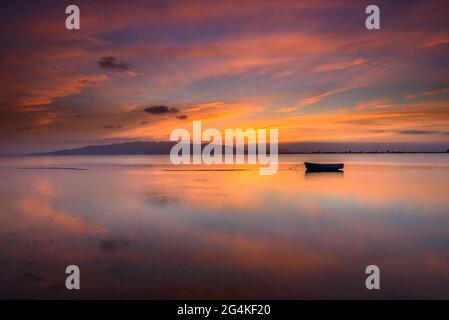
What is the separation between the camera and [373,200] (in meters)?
23.2

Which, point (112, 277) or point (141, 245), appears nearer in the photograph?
point (112, 277)

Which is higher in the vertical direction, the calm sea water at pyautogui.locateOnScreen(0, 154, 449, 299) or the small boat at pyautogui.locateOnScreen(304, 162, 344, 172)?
the small boat at pyautogui.locateOnScreen(304, 162, 344, 172)

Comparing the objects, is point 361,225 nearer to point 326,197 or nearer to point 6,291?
point 326,197

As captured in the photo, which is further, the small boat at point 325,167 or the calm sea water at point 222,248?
the small boat at point 325,167

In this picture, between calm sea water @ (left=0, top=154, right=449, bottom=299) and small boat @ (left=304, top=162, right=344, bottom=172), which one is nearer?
calm sea water @ (left=0, top=154, right=449, bottom=299)

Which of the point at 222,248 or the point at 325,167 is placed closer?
the point at 222,248

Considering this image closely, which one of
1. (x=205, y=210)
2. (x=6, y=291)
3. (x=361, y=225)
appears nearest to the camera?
(x=6, y=291)

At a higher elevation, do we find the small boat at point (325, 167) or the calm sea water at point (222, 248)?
the small boat at point (325, 167)

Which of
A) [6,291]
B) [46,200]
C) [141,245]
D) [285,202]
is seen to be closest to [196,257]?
[141,245]

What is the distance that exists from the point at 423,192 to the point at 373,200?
621 cm

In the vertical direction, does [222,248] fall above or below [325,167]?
below
